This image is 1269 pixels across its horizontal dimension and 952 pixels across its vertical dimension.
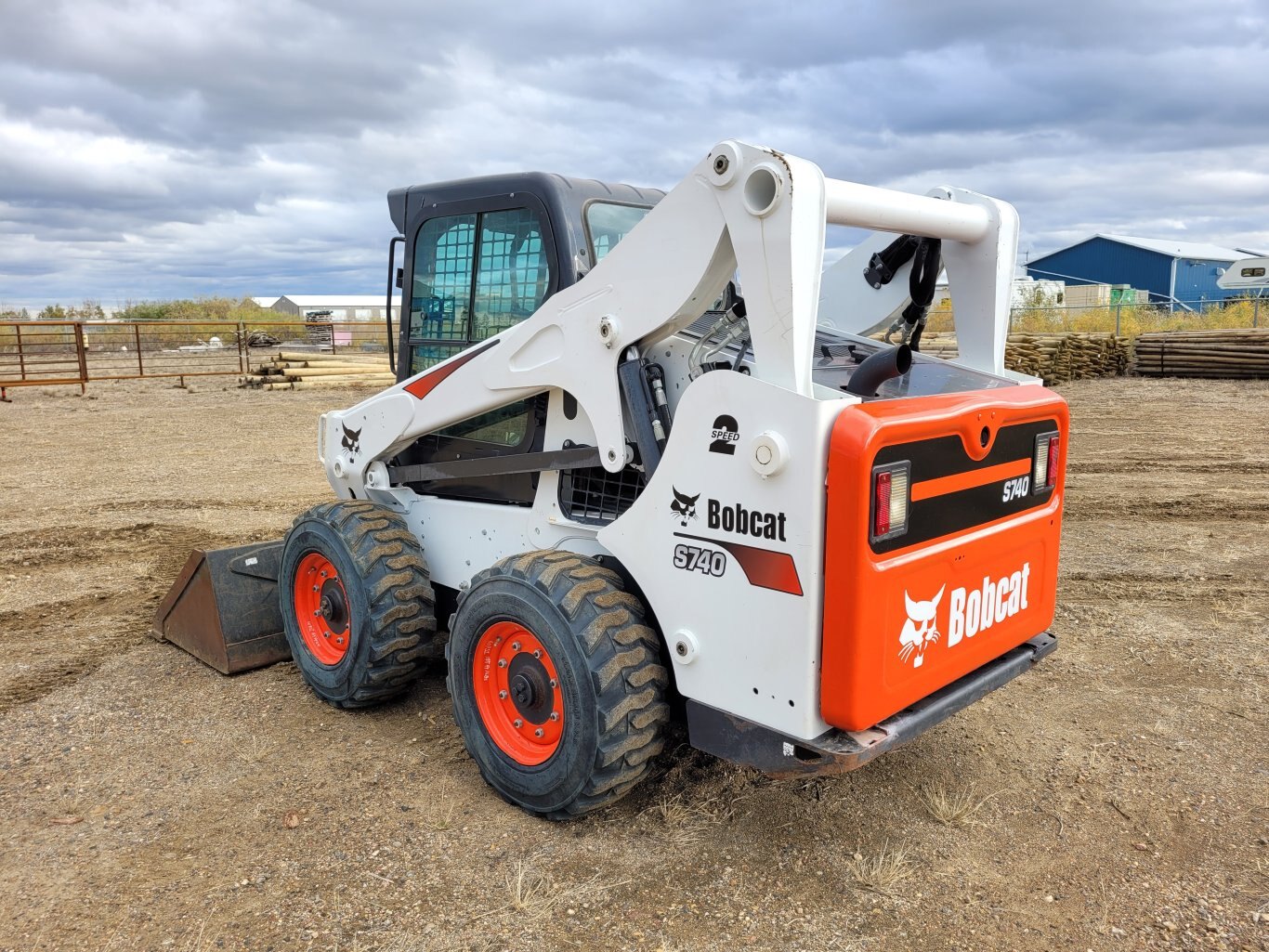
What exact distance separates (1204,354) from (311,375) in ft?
64.7

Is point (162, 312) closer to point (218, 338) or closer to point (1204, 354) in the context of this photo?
point (218, 338)

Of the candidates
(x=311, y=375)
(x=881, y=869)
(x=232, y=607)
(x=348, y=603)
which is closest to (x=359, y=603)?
(x=348, y=603)

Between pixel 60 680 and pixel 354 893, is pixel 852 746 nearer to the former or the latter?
pixel 354 893

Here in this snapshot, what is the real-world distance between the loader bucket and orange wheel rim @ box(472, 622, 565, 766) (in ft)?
6.27

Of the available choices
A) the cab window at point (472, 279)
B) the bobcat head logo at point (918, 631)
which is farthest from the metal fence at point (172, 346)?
the bobcat head logo at point (918, 631)

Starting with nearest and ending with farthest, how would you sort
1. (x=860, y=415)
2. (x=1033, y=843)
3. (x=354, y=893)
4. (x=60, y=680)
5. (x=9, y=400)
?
(x=860, y=415) → (x=354, y=893) → (x=1033, y=843) → (x=60, y=680) → (x=9, y=400)

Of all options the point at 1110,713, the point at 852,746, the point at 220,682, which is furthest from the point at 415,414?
the point at 1110,713

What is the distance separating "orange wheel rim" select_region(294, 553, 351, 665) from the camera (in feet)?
15.4

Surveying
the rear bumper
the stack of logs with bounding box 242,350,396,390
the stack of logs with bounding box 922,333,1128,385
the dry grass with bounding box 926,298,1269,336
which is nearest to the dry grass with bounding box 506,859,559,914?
the rear bumper

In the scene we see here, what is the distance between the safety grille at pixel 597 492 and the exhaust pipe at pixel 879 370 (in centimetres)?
90

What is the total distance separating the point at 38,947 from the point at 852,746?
2562 millimetres

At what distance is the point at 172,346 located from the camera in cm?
4200

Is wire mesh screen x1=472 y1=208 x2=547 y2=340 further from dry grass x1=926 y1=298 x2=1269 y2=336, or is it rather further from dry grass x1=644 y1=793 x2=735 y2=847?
dry grass x1=926 y1=298 x2=1269 y2=336

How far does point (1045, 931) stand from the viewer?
3023 mm
